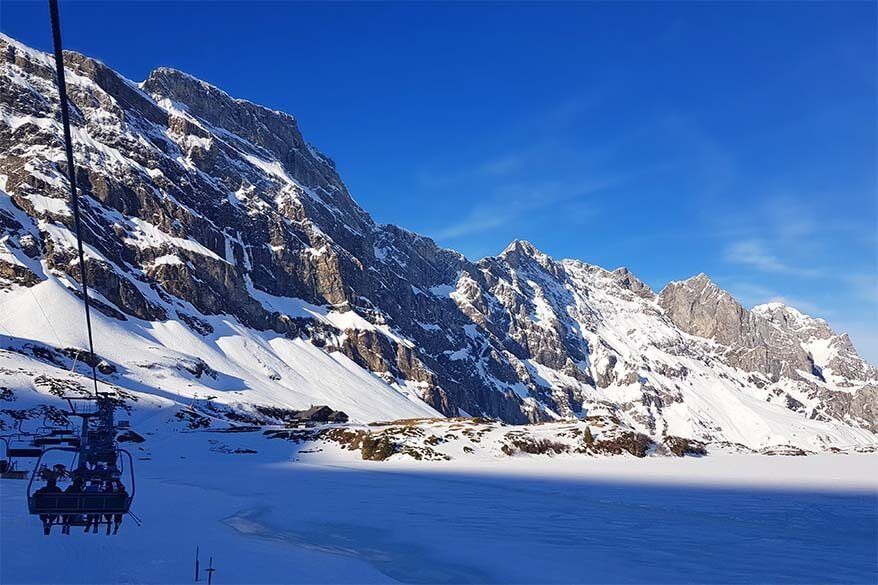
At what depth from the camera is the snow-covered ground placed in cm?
1433

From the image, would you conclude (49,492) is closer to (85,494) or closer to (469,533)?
(85,494)

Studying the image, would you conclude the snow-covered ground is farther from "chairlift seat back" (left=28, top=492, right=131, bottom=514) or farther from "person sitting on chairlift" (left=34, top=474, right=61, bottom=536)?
"chairlift seat back" (left=28, top=492, right=131, bottom=514)

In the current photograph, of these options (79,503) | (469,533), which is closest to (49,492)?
(79,503)

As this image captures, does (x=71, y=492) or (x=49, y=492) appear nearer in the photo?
(x=49, y=492)

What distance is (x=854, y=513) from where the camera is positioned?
24.1m

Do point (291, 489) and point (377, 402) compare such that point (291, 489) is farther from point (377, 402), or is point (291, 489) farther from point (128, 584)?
point (377, 402)

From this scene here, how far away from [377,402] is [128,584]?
169791mm

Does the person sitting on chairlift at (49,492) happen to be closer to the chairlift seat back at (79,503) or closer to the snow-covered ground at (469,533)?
the chairlift seat back at (79,503)

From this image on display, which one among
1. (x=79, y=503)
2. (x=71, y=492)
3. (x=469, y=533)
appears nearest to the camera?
(x=79, y=503)

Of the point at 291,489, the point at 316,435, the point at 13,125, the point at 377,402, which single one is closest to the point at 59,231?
the point at 13,125

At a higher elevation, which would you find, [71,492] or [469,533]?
[71,492]

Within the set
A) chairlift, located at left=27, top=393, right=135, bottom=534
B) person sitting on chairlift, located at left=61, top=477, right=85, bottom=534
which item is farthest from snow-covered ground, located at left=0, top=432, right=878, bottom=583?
chairlift, located at left=27, top=393, right=135, bottom=534

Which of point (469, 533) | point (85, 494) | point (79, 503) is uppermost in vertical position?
point (85, 494)

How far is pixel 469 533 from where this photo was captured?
19578mm
